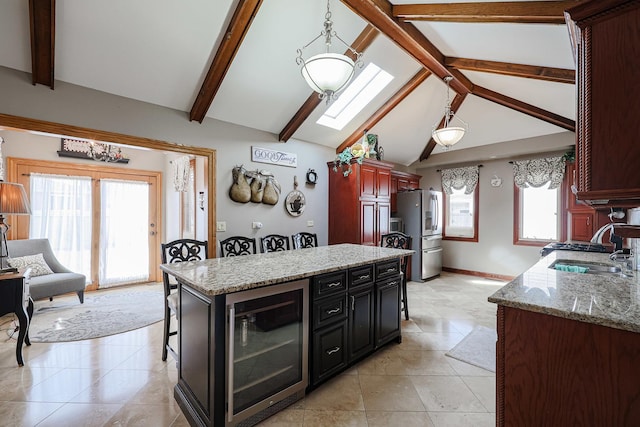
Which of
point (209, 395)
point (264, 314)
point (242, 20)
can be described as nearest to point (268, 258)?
point (264, 314)

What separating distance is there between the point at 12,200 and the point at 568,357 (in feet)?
13.7

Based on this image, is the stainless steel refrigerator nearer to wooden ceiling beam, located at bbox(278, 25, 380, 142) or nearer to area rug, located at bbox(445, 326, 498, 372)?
area rug, located at bbox(445, 326, 498, 372)

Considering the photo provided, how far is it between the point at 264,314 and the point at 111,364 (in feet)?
5.65

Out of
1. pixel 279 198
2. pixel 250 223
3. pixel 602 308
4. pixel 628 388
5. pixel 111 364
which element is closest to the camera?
pixel 628 388

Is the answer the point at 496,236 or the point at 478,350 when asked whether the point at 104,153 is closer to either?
the point at 478,350

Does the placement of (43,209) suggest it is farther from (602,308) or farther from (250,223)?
(602,308)

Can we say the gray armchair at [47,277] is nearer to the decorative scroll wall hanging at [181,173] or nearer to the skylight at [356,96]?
the decorative scroll wall hanging at [181,173]

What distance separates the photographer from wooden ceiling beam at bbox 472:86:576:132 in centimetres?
423

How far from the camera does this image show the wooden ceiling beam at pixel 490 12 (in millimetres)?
2146

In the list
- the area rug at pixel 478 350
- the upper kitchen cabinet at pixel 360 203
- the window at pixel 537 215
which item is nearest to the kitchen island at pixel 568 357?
the area rug at pixel 478 350

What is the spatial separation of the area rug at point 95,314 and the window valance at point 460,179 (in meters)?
5.70

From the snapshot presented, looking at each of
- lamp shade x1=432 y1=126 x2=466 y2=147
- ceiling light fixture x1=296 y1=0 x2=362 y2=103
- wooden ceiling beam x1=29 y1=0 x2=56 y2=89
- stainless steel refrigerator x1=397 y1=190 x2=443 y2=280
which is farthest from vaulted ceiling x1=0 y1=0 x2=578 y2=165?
stainless steel refrigerator x1=397 y1=190 x2=443 y2=280

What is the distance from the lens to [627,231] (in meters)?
1.70

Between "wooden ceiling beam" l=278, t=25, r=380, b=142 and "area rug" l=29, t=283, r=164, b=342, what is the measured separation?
2998 mm
